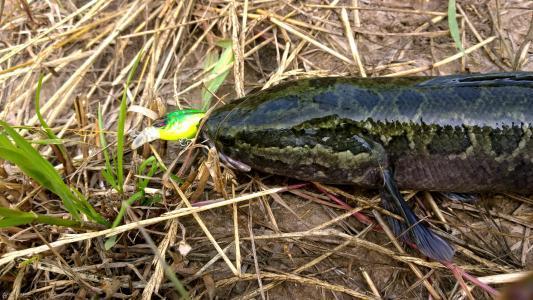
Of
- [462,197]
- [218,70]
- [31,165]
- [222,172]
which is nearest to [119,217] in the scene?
[31,165]

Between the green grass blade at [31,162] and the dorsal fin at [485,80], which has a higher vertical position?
the dorsal fin at [485,80]

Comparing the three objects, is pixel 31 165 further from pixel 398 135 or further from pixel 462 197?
pixel 462 197

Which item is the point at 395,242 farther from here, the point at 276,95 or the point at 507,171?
the point at 276,95

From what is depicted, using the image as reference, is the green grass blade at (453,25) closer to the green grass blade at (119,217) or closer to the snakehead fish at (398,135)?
the snakehead fish at (398,135)

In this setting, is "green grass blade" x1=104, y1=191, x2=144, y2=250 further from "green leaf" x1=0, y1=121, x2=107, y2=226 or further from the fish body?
the fish body

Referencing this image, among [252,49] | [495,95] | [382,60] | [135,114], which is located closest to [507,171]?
[495,95]

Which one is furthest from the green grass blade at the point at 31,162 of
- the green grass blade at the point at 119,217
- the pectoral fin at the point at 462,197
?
the pectoral fin at the point at 462,197
